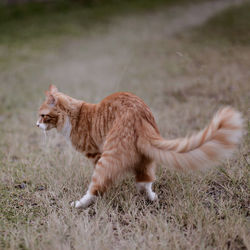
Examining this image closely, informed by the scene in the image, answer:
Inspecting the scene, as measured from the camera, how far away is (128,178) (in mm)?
3133

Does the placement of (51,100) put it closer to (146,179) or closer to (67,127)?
(67,127)

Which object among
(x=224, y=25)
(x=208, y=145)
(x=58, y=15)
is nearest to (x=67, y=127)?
(x=208, y=145)

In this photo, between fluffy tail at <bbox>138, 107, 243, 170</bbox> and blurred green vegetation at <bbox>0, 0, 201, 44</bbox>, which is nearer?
fluffy tail at <bbox>138, 107, 243, 170</bbox>

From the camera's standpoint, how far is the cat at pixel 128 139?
2021 millimetres

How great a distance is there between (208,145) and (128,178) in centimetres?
129

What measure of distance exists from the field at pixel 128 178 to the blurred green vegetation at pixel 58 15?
0.97 metres

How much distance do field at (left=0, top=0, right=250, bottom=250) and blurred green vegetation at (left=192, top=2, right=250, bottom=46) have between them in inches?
3.6

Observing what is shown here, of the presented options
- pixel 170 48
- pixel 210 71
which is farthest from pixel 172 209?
pixel 170 48

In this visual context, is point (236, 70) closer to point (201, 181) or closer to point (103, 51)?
point (201, 181)

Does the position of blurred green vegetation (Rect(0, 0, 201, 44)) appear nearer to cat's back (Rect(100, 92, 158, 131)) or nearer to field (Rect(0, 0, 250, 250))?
field (Rect(0, 0, 250, 250))

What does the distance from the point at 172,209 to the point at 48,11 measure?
56.3 ft

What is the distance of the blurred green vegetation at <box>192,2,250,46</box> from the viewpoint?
9.70 metres

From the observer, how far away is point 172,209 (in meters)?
2.53

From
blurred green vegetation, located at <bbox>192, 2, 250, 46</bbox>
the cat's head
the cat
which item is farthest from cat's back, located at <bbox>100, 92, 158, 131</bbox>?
blurred green vegetation, located at <bbox>192, 2, 250, 46</bbox>
